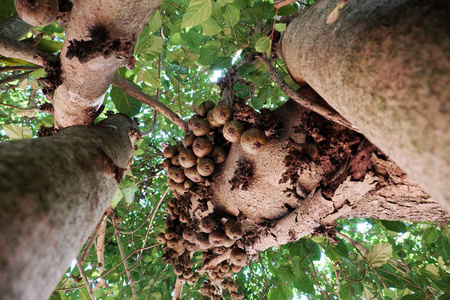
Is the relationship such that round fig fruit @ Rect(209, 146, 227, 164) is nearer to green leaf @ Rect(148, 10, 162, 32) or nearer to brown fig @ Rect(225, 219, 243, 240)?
brown fig @ Rect(225, 219, 243, 240)

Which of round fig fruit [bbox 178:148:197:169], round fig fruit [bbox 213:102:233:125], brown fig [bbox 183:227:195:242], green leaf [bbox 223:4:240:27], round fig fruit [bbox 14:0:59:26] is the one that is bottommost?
brown fig [bbox 183:227:195:242]

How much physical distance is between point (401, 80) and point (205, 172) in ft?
4.82

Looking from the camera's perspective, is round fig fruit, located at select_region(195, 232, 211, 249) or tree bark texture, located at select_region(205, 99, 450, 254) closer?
tree bark texture, located at select_region(205, 99, 450, 254)

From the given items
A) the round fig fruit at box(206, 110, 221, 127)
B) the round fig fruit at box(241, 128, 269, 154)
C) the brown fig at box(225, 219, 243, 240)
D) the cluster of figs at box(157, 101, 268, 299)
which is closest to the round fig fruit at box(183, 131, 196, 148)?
the cluster of figs at box(157, 101, 268, 299)

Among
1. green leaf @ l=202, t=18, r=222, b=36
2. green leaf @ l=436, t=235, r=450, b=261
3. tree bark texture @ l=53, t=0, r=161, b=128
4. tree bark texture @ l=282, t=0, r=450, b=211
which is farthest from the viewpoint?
green leaf @ l=436, t=235, r=450, b=261

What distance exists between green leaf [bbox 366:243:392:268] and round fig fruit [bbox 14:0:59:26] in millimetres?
2762

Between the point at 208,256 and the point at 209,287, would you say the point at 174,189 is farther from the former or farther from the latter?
the point at 209,287

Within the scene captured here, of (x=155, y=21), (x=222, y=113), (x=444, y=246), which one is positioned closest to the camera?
(x=222, y=113)

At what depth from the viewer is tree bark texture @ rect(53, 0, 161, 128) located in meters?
0.99

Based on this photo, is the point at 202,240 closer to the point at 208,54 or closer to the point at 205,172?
the point at 205,172

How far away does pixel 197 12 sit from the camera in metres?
1.82

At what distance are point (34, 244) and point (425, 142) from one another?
75cm

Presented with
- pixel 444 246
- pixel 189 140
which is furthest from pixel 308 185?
pixel 444 246

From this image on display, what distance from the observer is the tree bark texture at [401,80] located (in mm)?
438
